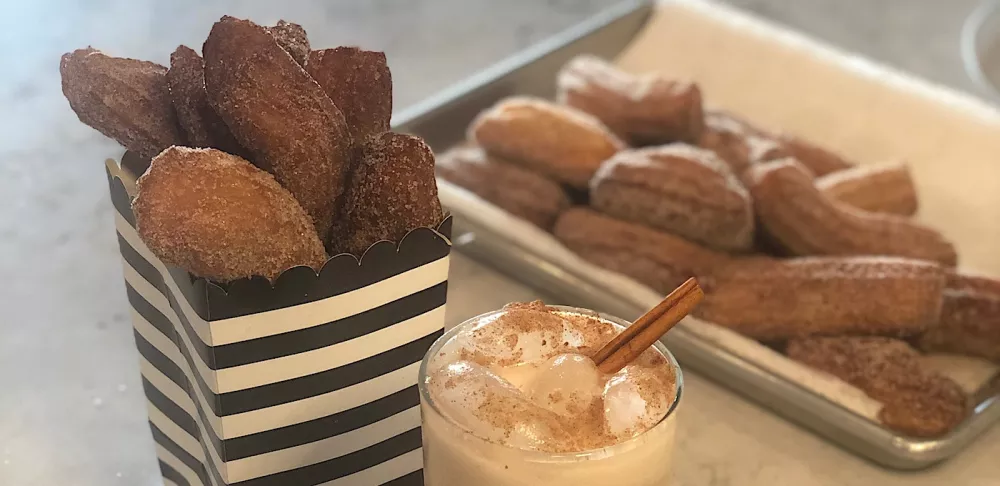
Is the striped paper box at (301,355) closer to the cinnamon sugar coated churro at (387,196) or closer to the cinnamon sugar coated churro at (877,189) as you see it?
the cinnamon sugar coated churro at (387,196)

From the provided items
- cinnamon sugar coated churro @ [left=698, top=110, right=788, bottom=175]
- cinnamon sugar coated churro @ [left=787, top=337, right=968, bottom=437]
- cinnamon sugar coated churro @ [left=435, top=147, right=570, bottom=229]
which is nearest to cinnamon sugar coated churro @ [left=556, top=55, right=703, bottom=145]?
cinnamon sugar coated churro @ [left=698, top=110, right=788, bottom=175]

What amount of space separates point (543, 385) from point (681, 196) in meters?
0.37

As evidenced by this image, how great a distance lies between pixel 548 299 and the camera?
2.68 feet

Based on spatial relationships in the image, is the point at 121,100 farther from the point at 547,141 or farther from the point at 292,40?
the point at 547,141

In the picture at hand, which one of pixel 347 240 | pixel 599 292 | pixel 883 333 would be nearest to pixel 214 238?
pixel 347 240

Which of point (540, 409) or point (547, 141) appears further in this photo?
point (547, 141)

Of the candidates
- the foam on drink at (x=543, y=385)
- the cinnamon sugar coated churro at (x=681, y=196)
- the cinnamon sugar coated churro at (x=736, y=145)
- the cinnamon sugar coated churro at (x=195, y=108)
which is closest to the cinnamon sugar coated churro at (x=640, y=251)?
the cinnamon sugar coated churro at (x=681, y=196)

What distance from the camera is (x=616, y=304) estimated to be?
2.53 ft

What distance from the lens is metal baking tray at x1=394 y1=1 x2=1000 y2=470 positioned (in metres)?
0.68

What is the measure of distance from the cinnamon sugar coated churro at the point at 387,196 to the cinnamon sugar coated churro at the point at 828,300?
0.33m

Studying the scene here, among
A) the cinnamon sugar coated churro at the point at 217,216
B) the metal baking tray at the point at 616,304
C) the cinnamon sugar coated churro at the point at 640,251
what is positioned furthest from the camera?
the cinnamon sugar coated churro at the point at 640,251

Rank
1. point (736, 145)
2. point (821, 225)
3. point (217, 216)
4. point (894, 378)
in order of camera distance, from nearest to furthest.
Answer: point (217, 216)
point (894, 378)
point (821, 225)
point (736, 145)

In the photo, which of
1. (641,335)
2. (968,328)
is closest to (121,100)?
(641,335)

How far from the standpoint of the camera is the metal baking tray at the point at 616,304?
0.68 m
